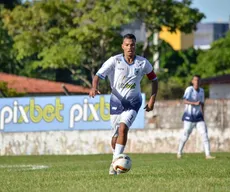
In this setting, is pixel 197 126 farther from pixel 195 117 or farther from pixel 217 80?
pixel 217 80

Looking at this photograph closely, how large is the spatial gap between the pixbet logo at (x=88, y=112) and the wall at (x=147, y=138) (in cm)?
53

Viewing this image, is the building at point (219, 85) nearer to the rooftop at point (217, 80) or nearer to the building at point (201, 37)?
the rooftop at point (217, 80)

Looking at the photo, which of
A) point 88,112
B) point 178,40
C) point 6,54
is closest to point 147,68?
point 88,112

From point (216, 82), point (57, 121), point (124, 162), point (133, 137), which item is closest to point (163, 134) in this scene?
point (133, 137)

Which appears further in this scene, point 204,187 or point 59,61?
point 59,61

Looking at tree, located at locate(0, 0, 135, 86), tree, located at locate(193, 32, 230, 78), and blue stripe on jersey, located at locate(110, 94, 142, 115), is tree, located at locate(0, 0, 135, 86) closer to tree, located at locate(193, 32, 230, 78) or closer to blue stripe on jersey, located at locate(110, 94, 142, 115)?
tree, located at locate(193, 32, 230, 78)

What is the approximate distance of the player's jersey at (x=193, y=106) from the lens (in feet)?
80.6

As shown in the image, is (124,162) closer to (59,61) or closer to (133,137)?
(133,137)

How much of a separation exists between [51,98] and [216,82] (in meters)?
15.2

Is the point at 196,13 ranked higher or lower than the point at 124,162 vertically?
higher

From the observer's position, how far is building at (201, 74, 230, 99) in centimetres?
4566

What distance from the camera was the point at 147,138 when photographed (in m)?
31.6

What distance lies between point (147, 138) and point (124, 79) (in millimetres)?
17146

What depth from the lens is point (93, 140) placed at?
104 feet
